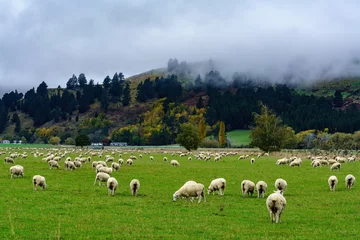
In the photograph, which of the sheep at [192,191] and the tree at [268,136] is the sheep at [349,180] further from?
the tree at [268,136]

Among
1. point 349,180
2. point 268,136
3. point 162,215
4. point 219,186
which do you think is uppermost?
point 268,136

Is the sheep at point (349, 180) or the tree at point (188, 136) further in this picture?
→ the tree at point (188, 136)

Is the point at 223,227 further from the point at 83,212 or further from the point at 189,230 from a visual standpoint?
the point at 83,212

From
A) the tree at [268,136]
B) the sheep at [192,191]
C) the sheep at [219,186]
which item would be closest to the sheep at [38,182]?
the sheep at [192,191]

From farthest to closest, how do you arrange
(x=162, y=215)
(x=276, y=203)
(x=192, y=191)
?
(x=192, y=191) → (x=162, y=215) → (x=276, y=203)

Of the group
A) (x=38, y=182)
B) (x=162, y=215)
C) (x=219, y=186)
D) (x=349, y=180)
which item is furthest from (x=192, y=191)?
(x=349, y=180)

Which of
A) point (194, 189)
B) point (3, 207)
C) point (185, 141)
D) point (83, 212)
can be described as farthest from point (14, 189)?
point (185, 141)

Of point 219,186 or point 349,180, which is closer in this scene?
point 219,186

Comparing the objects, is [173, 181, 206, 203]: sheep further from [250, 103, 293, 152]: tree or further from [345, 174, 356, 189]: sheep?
[250, 103, 293, 152]: tree

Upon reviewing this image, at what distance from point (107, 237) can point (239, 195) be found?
42.1ft

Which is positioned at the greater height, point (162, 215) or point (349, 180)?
point (349, 180)

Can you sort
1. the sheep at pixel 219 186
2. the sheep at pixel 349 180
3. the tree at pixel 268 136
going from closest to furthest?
the sheep at pixel 219 186, the sheep at pixel 349 180, the tree at pixel 268 136

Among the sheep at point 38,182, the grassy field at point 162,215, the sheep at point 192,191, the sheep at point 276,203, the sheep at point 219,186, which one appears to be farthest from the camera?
the sheep at point 38,182

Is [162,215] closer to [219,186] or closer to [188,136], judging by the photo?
[219,186]
